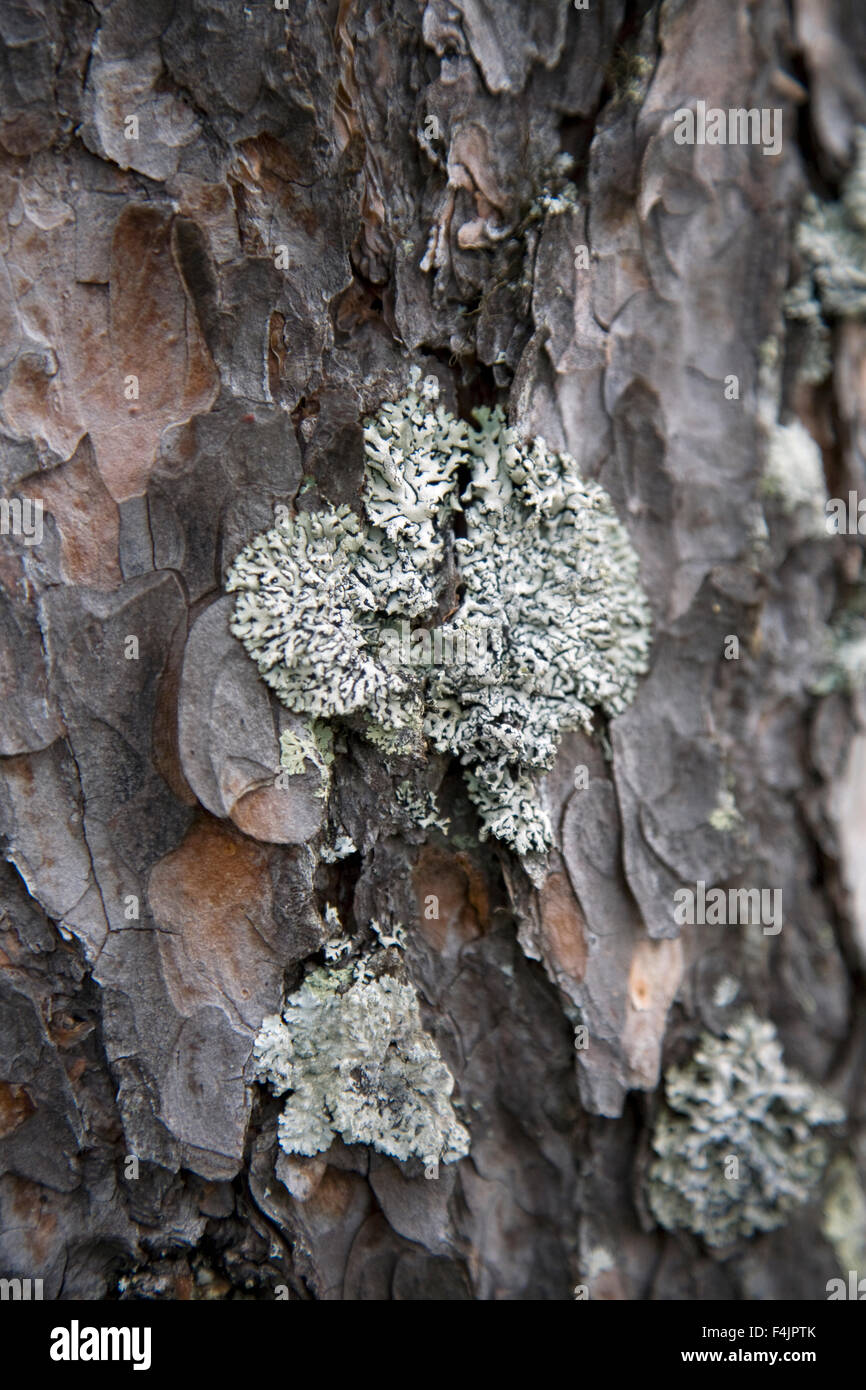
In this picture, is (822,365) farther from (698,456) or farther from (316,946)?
(316,946)

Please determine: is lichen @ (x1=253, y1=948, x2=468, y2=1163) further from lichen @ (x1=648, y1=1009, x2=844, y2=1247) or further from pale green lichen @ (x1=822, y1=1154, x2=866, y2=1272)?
pale green lichen @ (x1=822, y1=1154, x2=866, y2=1272)

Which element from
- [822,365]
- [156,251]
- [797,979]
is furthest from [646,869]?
[156,251]

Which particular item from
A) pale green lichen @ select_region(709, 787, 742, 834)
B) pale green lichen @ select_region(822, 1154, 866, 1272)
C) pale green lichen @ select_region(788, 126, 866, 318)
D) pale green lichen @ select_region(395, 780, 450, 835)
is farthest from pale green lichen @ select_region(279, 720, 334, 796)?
pale green lichen @ select_region(822, 1154, 866, 1272)

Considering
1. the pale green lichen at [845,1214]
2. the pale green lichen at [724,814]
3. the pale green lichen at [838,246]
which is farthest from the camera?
the pale green lichen at [845,1214]

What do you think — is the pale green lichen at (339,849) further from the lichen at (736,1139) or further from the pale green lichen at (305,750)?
the lichen at (736,1139)

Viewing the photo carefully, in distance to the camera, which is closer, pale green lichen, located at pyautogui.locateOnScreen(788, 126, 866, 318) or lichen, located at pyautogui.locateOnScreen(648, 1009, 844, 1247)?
pale green lichen, located at pyautogui.locateOnScreen(788, 126, 866, 318)

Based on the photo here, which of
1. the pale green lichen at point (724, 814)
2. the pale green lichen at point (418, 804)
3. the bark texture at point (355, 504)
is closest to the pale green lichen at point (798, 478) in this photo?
the bark texture at point (355, 504)
